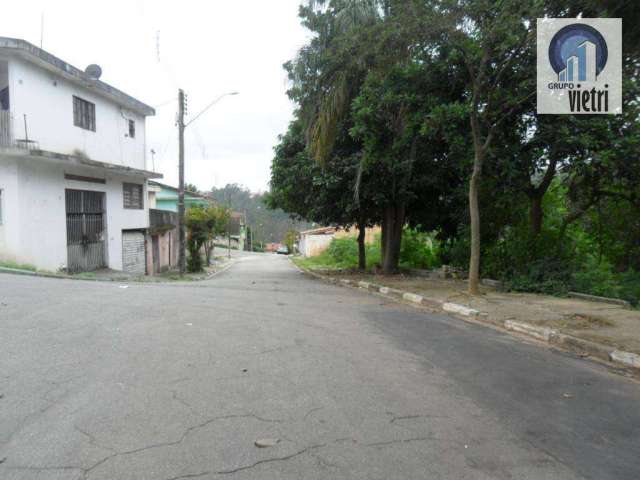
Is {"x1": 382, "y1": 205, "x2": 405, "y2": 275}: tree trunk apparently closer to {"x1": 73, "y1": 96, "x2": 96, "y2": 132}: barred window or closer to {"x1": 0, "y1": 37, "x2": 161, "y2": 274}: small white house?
{"x1": 0, "y1": 37, "x2": 161, "y2": 274}: small white house

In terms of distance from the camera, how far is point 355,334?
7.39 m

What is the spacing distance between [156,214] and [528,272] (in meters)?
20.1

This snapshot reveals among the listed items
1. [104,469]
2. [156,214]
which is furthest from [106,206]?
[104,469]

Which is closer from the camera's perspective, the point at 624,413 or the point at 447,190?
the point at 624,413

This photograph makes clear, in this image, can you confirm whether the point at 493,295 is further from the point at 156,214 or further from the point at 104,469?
the point at 156,214

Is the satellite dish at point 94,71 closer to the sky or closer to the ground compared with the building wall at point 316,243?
closer to the sky

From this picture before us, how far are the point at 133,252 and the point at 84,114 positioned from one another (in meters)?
7.09

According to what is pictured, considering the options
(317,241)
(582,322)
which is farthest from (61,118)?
(317,241)

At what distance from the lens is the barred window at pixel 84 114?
60.5ft

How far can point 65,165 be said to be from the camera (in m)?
17.5

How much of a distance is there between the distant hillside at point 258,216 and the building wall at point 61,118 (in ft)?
259

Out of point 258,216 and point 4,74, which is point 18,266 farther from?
point 258,216

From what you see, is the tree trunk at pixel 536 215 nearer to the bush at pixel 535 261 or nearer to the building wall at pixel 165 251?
the bush at pixel 535 261

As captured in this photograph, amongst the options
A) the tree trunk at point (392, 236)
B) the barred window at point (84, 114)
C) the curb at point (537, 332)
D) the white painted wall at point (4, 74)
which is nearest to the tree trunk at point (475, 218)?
the curb at point (537, 332)
